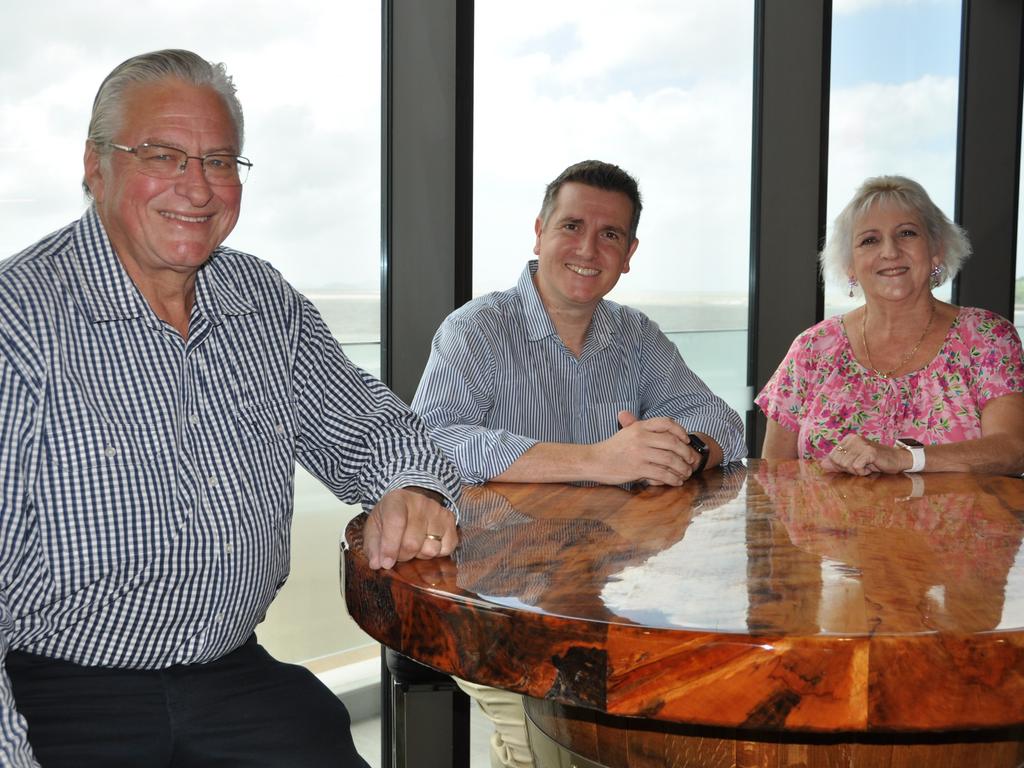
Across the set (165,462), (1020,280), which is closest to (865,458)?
(165,462)

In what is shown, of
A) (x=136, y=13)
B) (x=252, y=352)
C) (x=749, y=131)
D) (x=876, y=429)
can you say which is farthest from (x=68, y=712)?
(x=749, y=131)

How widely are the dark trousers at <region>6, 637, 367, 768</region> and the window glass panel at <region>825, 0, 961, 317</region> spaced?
3228 mm

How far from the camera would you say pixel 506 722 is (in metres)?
2.01

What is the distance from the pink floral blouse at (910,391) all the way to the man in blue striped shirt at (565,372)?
1.55ft

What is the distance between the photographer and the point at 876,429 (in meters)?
2.70

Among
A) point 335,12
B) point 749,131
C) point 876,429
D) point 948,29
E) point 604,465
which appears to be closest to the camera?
point 604,465

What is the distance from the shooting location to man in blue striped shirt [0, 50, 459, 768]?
55.4 inches

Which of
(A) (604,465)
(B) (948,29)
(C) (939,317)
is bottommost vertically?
(A) (604,465)

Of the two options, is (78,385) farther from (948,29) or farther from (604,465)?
(948,29)

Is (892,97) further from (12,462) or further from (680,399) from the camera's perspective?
(12,462)

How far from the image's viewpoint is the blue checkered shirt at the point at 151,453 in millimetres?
1401

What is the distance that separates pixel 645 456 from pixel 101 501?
100cm

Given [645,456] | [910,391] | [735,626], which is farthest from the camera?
[910,391]

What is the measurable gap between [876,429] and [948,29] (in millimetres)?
3671
